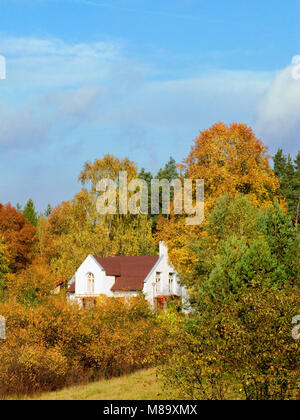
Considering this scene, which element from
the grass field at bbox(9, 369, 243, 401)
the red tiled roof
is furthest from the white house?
the grass field at bbox(9, 369, 243, 401)

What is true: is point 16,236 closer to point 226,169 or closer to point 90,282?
point 90,282

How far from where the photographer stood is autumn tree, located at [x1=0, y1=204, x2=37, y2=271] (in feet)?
184

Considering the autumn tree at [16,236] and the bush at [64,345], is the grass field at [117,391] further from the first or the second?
the autumn tree at [16,236]

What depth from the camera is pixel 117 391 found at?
19.7 metres

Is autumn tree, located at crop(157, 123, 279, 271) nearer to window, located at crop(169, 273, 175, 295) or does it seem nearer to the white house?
the white house

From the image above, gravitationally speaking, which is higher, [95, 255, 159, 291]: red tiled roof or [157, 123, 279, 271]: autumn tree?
[157, 123, 279, 271]: autumn tree

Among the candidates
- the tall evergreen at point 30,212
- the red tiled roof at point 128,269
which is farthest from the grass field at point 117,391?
the tall evergreen at point 30,212

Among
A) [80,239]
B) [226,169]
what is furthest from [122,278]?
[226,169]

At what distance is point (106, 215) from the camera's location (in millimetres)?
50562

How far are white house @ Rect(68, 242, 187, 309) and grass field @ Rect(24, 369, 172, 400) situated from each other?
21.2 meters
